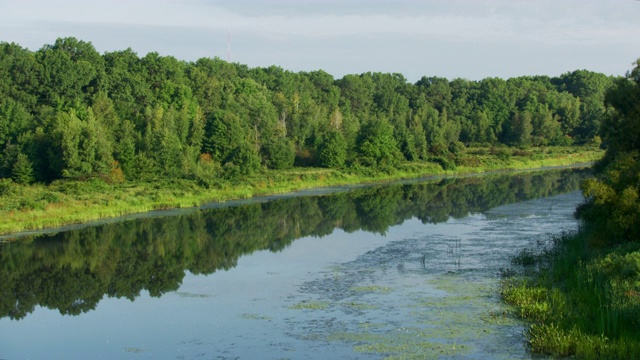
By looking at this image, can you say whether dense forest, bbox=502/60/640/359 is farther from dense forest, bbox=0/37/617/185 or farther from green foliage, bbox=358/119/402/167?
green foliage, bbox=358/119/402/167

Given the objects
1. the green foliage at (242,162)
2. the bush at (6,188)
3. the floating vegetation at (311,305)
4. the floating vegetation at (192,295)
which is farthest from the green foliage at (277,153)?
the floating vegetation at (311,305)

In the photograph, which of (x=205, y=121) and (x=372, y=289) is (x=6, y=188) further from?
(x=205, y=121)

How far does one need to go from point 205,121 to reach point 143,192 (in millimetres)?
27379

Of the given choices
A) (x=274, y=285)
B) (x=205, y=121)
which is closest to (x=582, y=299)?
(x=274, y=285)

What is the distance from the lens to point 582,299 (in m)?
20.2

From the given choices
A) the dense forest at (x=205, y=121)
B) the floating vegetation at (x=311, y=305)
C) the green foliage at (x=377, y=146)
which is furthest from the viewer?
the green foliage at (x=377, y=146)

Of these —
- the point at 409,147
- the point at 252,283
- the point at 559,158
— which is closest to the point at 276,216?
the point at 252,283

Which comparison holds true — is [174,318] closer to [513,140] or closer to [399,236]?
[399,236]

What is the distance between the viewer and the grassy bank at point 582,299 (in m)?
17.0

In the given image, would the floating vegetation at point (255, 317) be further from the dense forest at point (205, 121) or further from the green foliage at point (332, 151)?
the green foliage at point (332, 151)

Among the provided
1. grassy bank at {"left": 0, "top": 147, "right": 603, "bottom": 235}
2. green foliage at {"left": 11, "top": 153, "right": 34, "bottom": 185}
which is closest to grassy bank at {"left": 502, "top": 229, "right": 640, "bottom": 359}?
grassy bank at {"left": 0, "top": 147, "right": 603, "bottom": 235}

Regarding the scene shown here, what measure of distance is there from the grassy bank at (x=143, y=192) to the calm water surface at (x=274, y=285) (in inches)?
101

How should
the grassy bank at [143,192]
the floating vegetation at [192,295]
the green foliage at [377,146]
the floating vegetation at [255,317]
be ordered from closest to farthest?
the floating vegetation at [255,317], the floating vegetation at [192,295], the grassy bank at [143,192], the green foliage at [377,146]

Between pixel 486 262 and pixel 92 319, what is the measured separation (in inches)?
561
